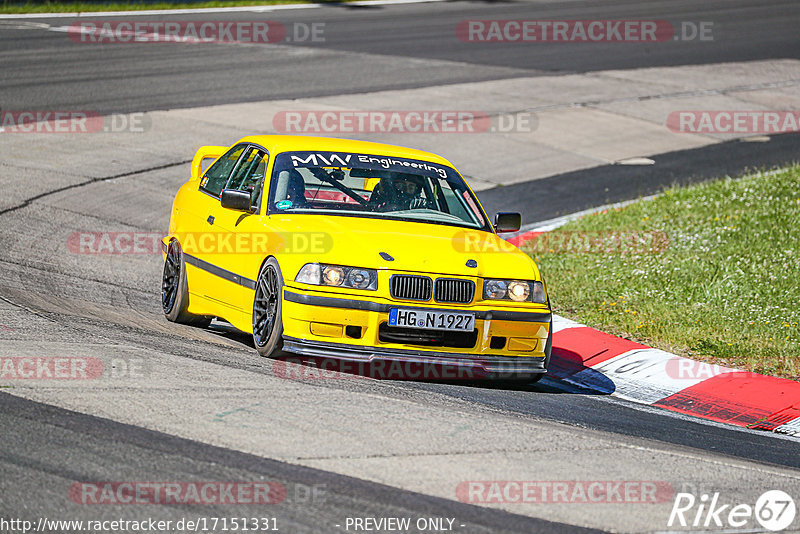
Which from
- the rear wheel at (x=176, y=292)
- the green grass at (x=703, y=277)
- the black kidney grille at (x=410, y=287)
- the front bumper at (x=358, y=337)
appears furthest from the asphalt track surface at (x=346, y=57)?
the black kidney grille at (x=410, y=287)

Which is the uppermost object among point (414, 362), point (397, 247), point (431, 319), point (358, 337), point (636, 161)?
point (636, 161)

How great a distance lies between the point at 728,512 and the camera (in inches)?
205

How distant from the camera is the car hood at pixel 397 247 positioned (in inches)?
298

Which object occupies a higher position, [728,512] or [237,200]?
[237,200]

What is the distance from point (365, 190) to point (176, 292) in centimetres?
181

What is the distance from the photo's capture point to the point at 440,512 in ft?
16.0

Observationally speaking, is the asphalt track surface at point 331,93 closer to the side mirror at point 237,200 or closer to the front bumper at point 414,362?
the front bumper at point 414,362

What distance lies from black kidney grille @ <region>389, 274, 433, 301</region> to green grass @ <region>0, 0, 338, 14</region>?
25774 millimetres

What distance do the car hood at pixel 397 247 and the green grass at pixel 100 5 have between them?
81.6ft

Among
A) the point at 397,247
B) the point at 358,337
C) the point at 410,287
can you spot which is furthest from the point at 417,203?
the point at 358,337

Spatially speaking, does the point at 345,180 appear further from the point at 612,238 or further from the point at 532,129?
the point at 532,129

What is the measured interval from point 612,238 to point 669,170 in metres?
5.12

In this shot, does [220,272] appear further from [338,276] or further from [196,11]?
[196,11]

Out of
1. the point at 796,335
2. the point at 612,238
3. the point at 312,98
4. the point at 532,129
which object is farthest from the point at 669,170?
the point at 796,335
